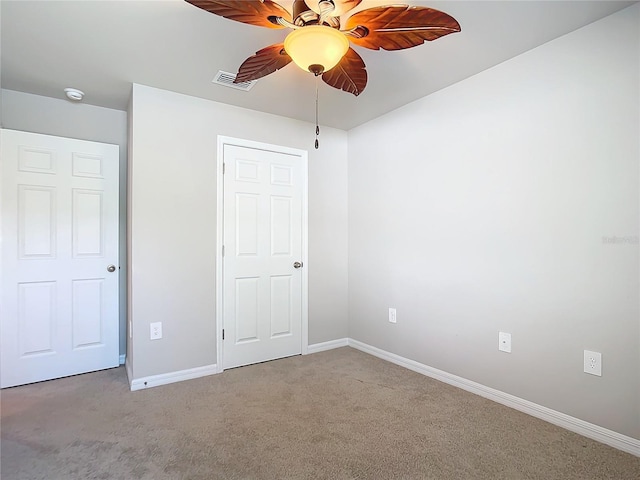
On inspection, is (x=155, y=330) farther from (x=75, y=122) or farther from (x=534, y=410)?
(x=534, y=410)

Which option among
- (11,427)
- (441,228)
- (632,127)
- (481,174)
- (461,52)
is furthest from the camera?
(441,228)

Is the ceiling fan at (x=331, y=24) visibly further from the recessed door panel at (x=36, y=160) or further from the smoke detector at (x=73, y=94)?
the recessed door panel at (x=36, y=160)

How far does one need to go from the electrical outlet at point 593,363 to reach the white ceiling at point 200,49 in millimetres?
1902

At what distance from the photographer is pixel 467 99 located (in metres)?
2.60

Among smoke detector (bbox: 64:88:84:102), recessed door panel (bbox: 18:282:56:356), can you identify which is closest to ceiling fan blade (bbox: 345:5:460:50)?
smoke detector (bbox: 64:88:84:102)

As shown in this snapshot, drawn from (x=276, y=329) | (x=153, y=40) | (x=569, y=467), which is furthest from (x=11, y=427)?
(x=569, y=467)

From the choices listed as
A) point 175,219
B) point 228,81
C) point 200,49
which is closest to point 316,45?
point 200,49

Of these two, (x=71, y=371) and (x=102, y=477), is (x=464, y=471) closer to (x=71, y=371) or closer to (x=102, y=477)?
(x=102, y=477)

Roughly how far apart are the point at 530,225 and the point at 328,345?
2.25m

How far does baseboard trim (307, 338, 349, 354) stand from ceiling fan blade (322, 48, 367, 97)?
8.12 feet

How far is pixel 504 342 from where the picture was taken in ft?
7.72

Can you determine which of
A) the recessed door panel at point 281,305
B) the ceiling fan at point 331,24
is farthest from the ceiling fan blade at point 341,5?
the recessed door panel at point 281,305

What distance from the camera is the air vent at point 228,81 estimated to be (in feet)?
8.23

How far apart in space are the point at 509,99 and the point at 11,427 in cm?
383
